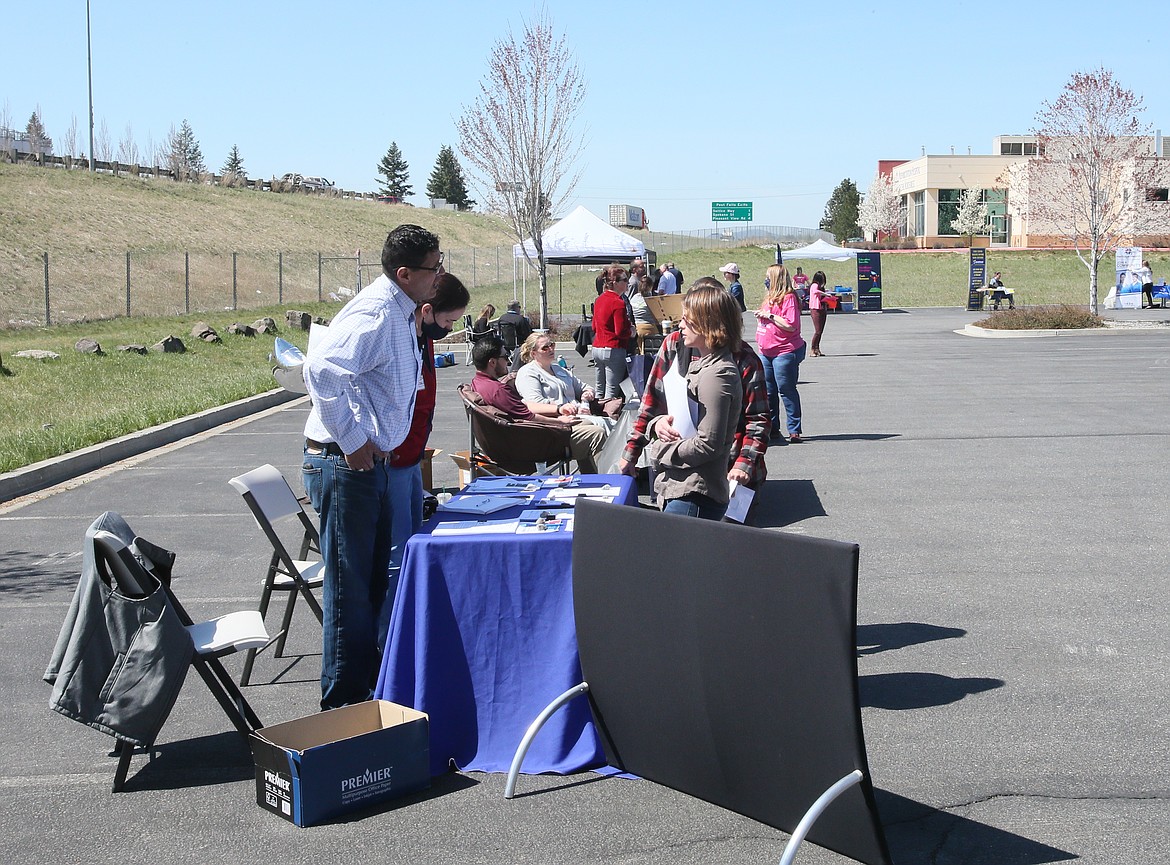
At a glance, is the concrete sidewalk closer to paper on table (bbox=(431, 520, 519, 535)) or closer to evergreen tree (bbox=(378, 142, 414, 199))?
paper on table (bbox=(431, 520, 519, 535))

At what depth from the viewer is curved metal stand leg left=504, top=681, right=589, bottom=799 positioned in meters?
4.29

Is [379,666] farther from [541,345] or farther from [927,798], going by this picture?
[541,345]

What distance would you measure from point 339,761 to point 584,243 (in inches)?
1103

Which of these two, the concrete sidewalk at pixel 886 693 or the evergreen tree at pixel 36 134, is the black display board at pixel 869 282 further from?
the evergreen tree at pixel 36 134

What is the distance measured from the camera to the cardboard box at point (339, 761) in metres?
4.07

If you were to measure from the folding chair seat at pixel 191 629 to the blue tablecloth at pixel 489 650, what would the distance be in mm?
626

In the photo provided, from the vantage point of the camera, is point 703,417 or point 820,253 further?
point 820,253

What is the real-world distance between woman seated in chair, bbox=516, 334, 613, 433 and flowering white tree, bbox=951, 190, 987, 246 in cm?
8282

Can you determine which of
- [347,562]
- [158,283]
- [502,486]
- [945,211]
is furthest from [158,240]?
[945,211]

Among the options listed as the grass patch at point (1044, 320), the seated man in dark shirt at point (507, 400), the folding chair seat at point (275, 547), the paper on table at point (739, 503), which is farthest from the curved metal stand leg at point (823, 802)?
the grass patch at point (1044, 320)

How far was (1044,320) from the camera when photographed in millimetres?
31969

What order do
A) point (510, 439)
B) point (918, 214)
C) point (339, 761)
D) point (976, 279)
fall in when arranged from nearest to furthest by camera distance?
point (339, 761)
point (510, 439)
point (976, 279)
point (918, 214)

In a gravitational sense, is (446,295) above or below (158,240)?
below

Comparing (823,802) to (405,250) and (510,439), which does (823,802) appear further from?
(510,439)
